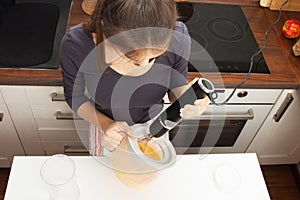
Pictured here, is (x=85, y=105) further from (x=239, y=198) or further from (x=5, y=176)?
(x=5, y=176)

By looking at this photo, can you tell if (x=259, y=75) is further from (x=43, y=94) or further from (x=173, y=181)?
(x=43, y=94)

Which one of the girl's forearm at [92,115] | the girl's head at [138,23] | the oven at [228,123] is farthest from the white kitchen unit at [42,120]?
the girl's head at [138,23]

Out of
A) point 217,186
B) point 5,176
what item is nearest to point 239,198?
point 217,186

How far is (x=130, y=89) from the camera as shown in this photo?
100 centimetres

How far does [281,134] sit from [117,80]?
0.87m

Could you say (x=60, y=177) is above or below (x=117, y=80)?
below

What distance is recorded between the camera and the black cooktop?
123cm

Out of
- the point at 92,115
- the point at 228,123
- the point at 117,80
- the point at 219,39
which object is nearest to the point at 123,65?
the point at 117,80

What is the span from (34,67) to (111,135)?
40 cm

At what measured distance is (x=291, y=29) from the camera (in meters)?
1.31

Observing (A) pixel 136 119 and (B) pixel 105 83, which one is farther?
(A) pixel 136 119

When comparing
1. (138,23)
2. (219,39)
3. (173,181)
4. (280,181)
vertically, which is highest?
(138,23)

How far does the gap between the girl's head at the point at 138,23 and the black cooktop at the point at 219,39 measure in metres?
0.52

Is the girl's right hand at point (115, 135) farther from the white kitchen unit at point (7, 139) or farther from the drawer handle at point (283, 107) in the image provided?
the drawer handle at point (283, 107)
